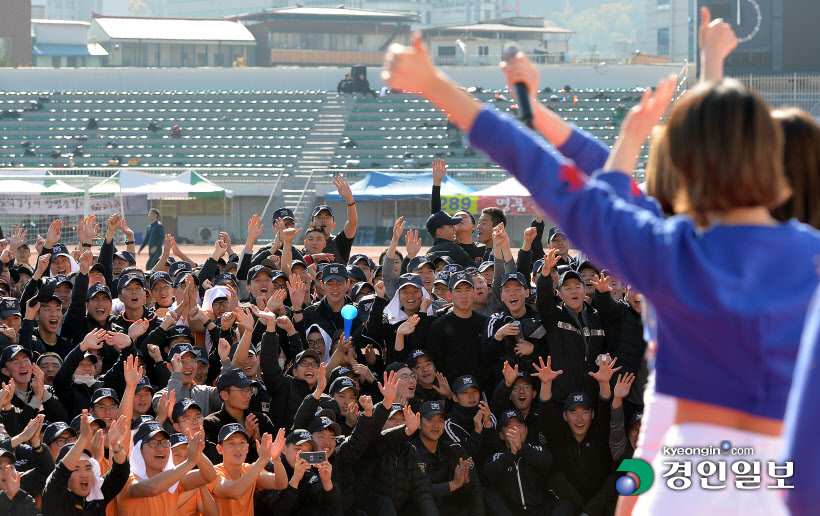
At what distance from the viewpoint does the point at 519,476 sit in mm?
6805

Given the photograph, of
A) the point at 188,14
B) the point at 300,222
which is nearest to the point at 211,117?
the point at 300,222

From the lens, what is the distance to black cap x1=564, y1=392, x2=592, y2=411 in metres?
6.90

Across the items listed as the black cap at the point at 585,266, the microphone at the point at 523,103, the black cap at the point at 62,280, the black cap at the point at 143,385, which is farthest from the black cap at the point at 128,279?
the microphone at the point at 523,103

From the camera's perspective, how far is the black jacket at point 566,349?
7340 millimetres

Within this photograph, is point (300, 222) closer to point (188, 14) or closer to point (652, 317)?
point (652, 317)

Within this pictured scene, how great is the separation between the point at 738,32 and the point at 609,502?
20.4 m

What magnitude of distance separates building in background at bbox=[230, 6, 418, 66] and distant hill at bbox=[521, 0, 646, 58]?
3431 inches

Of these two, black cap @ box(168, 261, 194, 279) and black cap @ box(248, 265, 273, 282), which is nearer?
black cap @ box(248, 265, 273, 282)

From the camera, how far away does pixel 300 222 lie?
31.4 metres

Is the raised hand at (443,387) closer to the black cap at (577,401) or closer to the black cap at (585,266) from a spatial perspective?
the black cap at (577,401)

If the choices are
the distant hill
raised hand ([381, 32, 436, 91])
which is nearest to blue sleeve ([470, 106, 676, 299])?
raised hand ([381, 32, 436, 91])

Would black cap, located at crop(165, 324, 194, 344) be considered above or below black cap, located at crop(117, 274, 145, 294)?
below

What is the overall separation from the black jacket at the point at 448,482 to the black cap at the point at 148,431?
1699 millimetres

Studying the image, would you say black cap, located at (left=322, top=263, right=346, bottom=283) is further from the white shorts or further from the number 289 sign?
the number 289 sign
